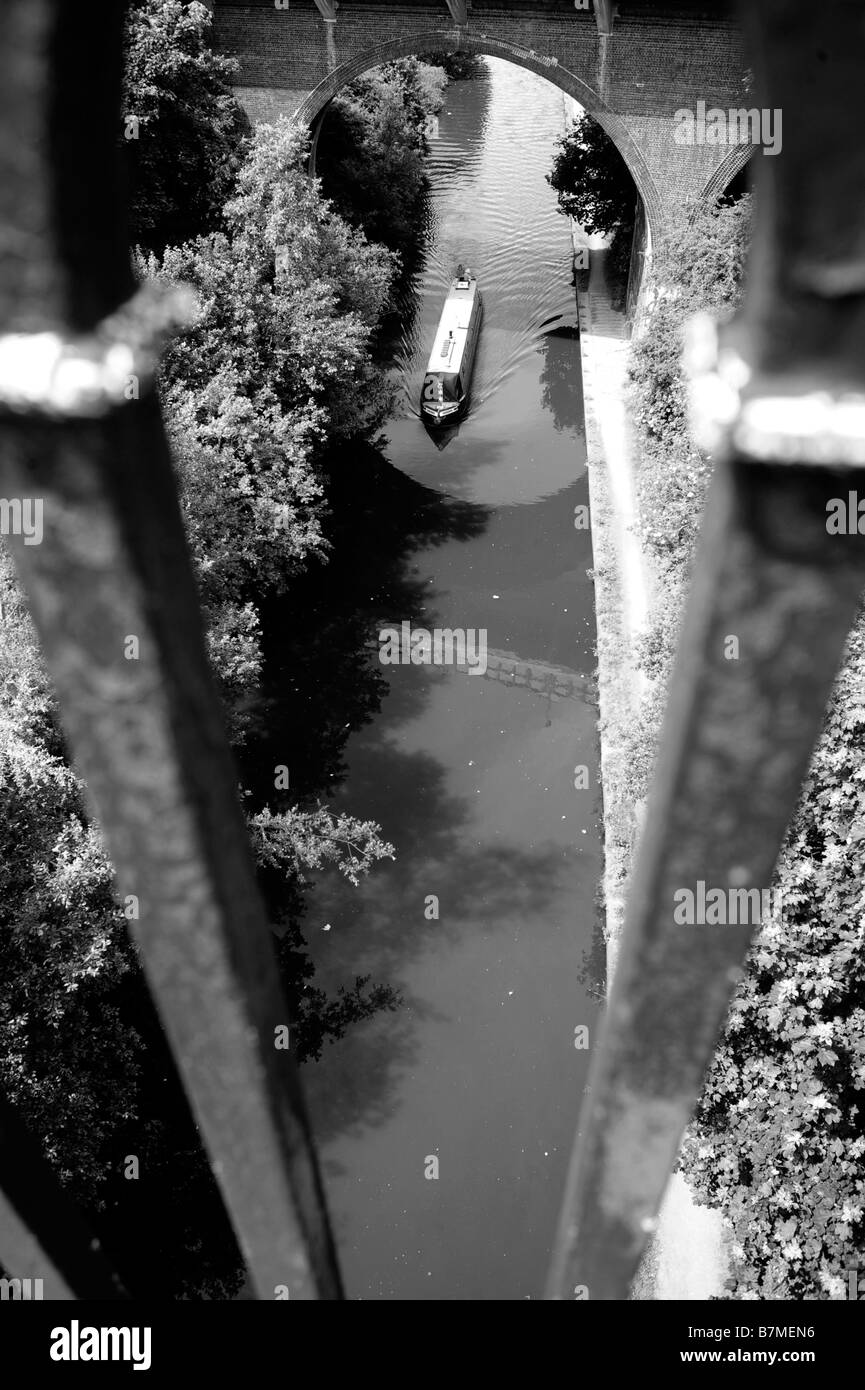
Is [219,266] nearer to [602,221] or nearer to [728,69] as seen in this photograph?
[728,69]

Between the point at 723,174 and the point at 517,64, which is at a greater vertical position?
the point at 517,64

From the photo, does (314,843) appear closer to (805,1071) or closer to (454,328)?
(805,1071)

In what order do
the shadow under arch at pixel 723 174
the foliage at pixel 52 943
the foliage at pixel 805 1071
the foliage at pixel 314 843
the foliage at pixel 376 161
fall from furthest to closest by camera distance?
the foliage at pixel 376 161, the shadow under arch at pixel 723 174, the foliage at pixel 314 843, the foliage at pixel 52 943, the foliage at pixel 805 1071

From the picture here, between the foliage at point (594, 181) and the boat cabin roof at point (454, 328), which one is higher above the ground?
the foliage at point (594, 181)

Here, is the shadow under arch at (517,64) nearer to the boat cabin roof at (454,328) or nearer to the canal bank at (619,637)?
the canal bank at (619,637)

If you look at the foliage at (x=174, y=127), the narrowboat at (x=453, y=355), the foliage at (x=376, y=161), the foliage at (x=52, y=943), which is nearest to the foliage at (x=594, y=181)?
the foliage at (x=376, y=161)

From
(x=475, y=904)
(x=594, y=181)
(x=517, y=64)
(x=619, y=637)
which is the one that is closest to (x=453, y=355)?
(x=517, y=64)
